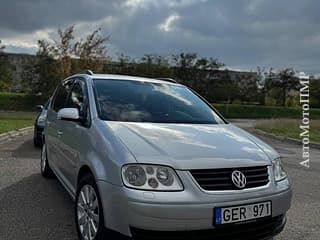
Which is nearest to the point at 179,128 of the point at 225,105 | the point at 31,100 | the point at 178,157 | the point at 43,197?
the point at 178,157

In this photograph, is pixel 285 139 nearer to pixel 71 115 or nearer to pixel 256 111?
pixel 71 115

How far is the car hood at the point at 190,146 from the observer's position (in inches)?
116

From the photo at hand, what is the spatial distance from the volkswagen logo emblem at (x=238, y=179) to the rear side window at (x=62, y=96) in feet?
9.41

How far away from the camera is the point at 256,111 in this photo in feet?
130

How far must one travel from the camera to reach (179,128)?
12.0ft

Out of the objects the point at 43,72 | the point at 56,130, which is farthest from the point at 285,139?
the point at 43,72

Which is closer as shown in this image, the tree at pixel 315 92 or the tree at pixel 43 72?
the tree at pixel 43 72

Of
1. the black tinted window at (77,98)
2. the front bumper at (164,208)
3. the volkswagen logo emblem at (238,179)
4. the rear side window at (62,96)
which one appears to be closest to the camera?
the front bumper at (164,208)

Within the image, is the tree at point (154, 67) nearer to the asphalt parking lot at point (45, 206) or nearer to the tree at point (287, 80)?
the tree at point (287, 80)

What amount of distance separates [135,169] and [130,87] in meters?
1.74

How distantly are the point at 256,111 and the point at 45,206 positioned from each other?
36768 millimetres

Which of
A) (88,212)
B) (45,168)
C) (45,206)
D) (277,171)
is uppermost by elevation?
(277,171)

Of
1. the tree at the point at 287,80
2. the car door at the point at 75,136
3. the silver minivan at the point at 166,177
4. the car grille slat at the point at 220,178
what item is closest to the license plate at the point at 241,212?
the silver minivan at the point at 166,177

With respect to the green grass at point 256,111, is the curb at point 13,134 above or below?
above
